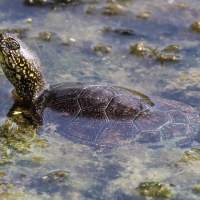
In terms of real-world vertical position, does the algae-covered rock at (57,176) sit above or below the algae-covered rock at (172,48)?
below

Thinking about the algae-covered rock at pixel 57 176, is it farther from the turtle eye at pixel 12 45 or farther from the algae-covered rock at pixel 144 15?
the algae-covered rock at pixel 144 15

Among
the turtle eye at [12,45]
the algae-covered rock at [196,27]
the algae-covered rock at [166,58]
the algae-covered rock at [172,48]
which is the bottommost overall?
the algae-covered rock at [166,58]

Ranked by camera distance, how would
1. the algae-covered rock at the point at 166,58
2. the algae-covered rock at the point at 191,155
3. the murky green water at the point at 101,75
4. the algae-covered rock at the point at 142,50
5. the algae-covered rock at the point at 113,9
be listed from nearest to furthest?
1. the murky green water at the point at 101,75
2. the algae-covered rock at the point at 191,155
3. the algae-covered rock at the point at 166,58
4. the algae-covered rock at the point at 142,50
5. the algae-covered rock at the point at 113,9

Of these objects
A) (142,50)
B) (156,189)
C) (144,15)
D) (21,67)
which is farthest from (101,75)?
(156,189)

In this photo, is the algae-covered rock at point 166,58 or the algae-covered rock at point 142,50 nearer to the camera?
the algae-covered rock at point 166,58

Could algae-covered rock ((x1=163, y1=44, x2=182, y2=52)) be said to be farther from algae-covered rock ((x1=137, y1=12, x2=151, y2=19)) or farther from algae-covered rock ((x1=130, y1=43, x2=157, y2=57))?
algae-covered rock ((x1=137, y1=12, x2=151, y2=19))

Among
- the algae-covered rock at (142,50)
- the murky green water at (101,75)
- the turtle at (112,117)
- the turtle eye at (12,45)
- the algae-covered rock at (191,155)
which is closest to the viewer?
the murky green water at (101,75)

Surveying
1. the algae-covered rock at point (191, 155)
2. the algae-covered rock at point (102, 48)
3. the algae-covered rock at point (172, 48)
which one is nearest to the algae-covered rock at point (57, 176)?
the algae-covered rock at point (191, 155)
